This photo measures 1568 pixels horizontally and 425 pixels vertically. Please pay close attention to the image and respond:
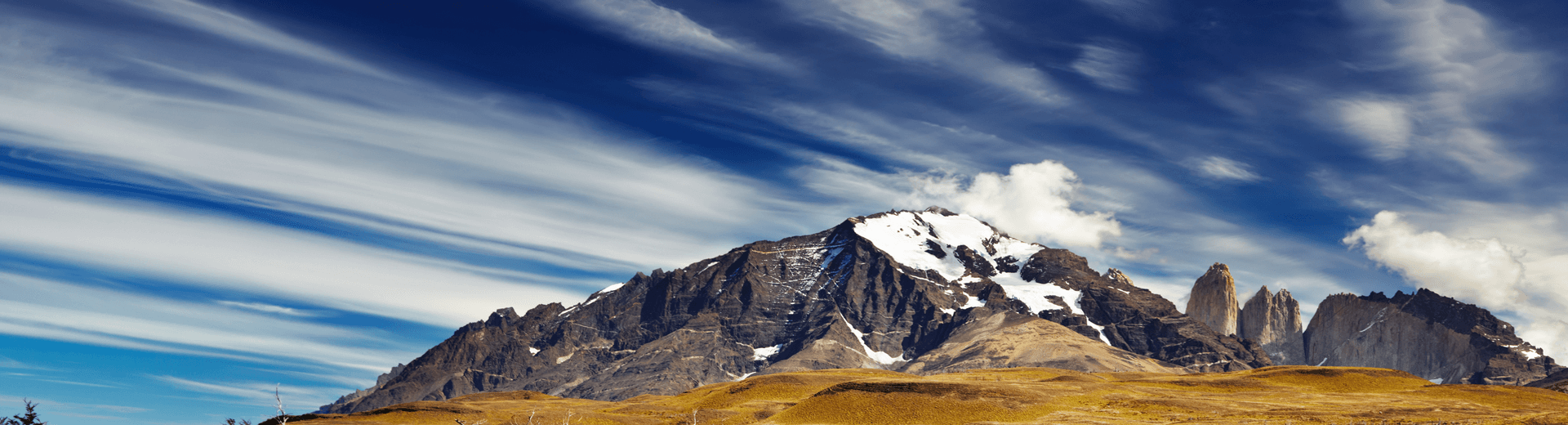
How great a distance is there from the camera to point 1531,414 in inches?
4882

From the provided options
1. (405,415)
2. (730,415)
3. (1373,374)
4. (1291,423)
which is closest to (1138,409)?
(1291,423)

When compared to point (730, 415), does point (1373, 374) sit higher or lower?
higher

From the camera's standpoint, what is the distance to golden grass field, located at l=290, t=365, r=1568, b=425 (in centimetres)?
13138

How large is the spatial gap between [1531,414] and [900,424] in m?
70.6

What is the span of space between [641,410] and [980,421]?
59.7m

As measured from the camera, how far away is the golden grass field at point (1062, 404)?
131m

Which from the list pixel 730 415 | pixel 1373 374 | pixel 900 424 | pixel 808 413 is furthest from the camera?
pixel 1373 374

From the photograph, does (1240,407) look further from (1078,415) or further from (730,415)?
(730,415)

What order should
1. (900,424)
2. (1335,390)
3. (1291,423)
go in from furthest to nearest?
1. (1335,390)
2. (900,424)
3. (1291,423)

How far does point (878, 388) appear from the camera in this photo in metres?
145

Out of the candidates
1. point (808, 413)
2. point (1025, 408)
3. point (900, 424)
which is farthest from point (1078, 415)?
point (808, 413)

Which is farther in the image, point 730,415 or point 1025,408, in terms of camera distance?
point 730,415

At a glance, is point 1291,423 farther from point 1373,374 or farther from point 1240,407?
point 1373,374

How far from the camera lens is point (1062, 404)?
142500mm
